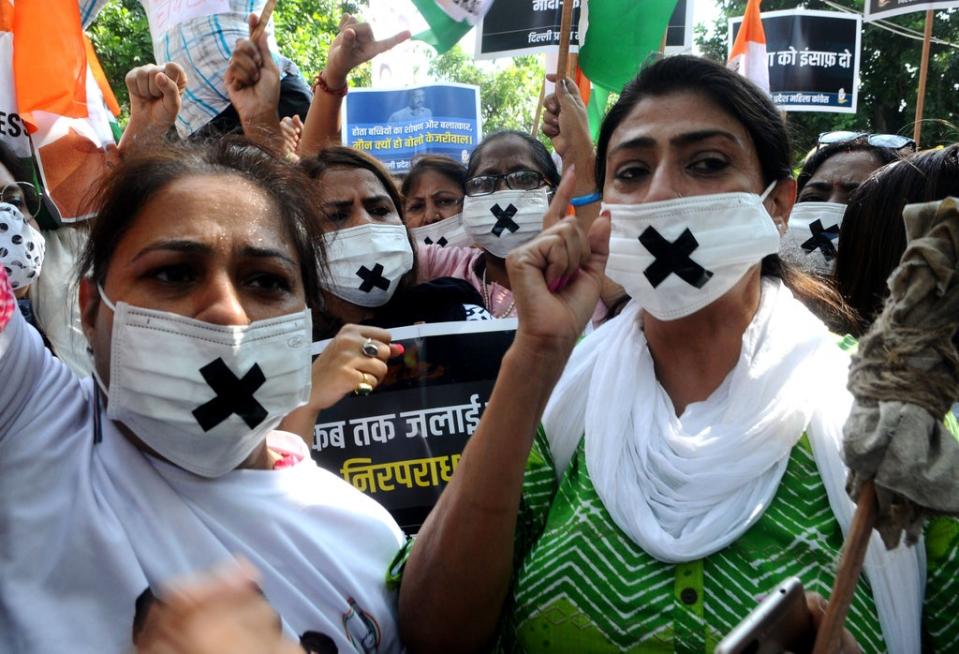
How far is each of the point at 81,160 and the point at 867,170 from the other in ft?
11.2

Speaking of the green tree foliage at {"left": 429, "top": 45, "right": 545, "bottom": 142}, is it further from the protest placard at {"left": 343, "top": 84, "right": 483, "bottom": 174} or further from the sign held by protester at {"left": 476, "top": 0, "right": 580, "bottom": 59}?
the sign held by protester at {"left": 476, "top": 0, "right": 580, "bottom": 59}

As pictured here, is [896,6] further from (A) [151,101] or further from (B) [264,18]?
(A) [151,101]

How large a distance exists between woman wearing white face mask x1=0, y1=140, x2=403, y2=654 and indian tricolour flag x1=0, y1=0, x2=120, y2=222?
5.73 feet

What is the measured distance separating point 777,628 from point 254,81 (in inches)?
119

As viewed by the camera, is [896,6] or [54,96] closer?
[54,96]

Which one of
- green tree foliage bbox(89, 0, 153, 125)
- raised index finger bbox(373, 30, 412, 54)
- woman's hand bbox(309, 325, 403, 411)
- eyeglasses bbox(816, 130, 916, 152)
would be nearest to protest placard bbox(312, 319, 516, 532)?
woman's hand bbox(309, 325, 403, 411)

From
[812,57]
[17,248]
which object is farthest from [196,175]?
[812,57]

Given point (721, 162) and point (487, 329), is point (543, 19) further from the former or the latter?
point (721, 162)

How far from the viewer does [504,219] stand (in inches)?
154

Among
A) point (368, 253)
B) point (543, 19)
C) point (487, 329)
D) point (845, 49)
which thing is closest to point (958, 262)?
point (487, 329)

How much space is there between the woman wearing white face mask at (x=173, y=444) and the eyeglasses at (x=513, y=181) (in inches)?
85.5

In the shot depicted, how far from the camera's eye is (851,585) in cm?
112

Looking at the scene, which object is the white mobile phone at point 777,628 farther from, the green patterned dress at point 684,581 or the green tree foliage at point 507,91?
the green tree foliage at point 507,91

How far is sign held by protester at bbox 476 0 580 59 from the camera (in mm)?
5113
